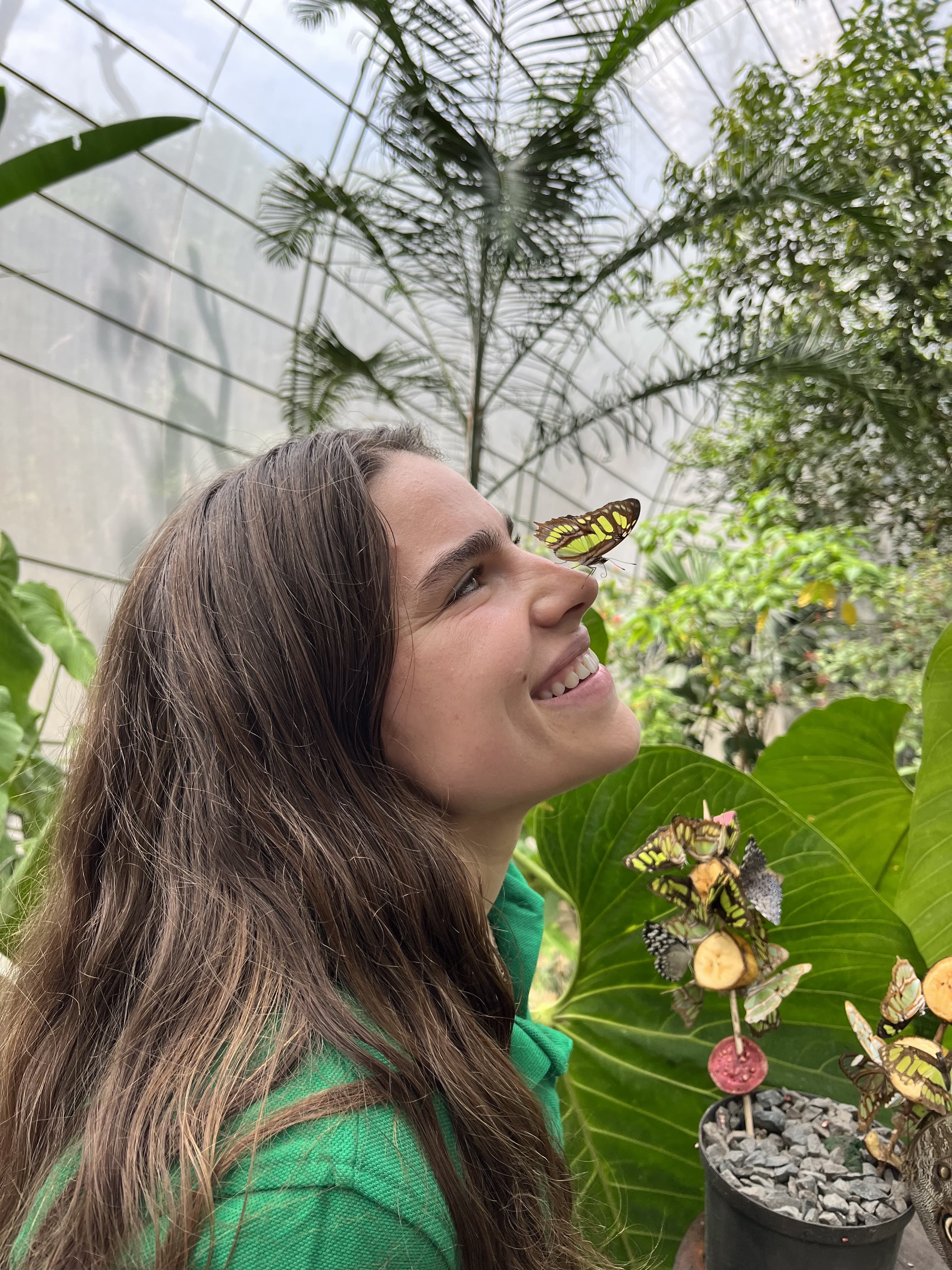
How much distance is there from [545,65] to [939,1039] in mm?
3864

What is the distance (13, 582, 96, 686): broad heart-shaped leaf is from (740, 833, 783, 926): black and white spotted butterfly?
3.21 feet

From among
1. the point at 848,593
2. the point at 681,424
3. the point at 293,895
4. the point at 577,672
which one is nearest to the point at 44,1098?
the point at 293,895

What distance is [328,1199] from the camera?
0.42m

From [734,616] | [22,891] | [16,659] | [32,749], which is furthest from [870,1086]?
[734,616]

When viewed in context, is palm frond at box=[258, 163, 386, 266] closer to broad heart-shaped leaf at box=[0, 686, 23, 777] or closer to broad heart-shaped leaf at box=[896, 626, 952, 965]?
broad heart-shaped leaf at box=[0, 686, 23, 777]

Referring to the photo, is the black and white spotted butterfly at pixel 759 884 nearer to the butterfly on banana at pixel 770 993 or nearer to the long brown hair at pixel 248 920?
the butterfly on banana at pixel 770 993

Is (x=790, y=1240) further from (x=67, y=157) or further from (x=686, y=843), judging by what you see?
(x=67, y=157)

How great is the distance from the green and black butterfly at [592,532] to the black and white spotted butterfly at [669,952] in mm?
302

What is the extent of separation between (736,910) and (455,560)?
34cm

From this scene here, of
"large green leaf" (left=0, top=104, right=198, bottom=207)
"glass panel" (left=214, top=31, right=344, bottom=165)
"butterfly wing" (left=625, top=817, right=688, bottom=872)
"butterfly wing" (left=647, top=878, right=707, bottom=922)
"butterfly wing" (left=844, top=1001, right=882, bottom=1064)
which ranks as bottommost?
"butterfly wing" (left=844, top=1001, right=882, bottom=1064)

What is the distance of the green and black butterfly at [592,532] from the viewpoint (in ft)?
2.35

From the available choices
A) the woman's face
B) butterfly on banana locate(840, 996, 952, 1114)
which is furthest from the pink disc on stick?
the woman's face

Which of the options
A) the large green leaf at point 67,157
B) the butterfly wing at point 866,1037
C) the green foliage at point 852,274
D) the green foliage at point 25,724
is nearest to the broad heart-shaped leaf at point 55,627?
the green foliage at point 25,724

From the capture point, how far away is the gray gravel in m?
0.60
